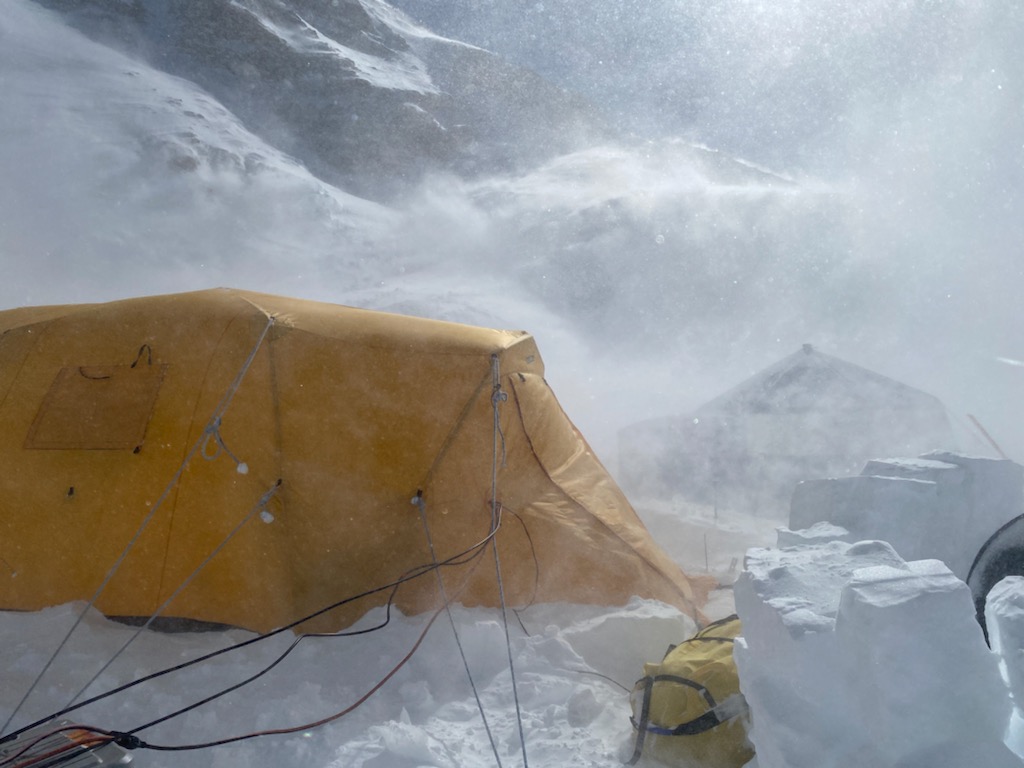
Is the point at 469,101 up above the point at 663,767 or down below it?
above

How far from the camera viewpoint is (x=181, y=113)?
31.6m

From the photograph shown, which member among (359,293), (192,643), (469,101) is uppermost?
(469,101)

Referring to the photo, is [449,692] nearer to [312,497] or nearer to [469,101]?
[312,497]

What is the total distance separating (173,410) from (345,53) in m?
57.0

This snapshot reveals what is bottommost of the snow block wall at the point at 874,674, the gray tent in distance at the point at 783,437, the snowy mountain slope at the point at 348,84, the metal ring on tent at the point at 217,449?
the gray tent in distance at the point at 783,437

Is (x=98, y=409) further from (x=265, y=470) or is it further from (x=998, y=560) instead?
(x=998, y=560)

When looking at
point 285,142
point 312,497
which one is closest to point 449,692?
point 312,497

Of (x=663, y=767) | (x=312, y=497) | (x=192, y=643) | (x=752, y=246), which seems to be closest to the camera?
(x=663, y=767)

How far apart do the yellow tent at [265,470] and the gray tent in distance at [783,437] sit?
6.84 meters

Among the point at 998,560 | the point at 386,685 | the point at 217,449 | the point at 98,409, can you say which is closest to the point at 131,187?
the point at 98,409

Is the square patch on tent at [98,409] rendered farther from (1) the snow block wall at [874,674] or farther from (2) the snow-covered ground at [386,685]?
(1) the snow block wall at [874,674]

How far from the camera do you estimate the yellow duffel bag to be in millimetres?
2232

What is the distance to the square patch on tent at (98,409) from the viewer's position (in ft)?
10.7

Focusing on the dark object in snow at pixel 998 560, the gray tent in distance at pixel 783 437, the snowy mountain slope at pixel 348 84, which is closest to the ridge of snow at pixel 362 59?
the snowy mountain slope at pixel 348 84
